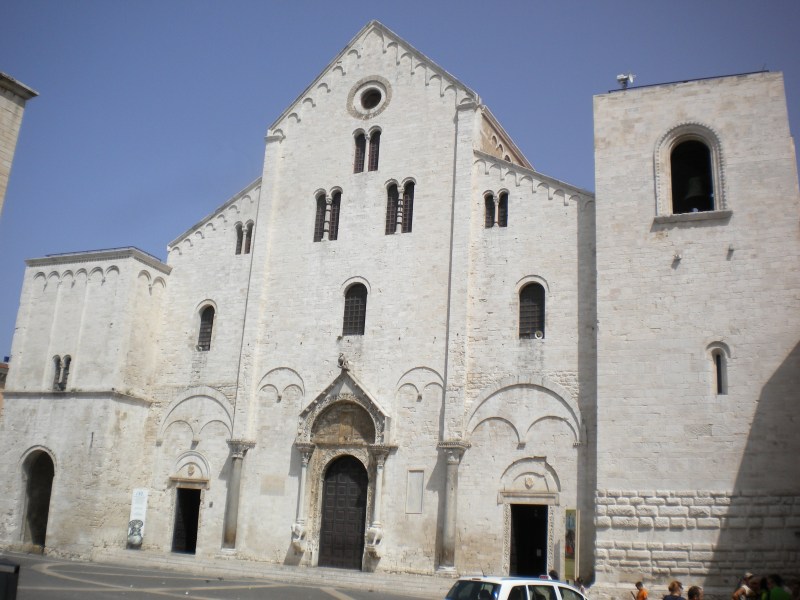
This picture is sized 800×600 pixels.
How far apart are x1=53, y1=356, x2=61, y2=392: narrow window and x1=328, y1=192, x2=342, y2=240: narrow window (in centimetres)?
994

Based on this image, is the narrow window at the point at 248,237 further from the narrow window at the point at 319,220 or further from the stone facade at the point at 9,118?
the stone facade at the point at 9,118

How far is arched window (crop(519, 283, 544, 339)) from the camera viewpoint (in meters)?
22.2

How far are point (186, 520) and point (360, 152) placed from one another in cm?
1294

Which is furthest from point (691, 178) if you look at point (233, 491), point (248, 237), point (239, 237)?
point (233, 491)

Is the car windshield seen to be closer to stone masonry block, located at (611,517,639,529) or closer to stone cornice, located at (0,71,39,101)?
stone masonry block, located at (611,517,639,529)

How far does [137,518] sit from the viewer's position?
25.6 meters

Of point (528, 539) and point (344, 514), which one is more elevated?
point (344, 514)

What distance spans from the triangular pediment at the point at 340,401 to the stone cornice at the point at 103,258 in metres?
7.91

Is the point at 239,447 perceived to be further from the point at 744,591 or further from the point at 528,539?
the point at 744,591

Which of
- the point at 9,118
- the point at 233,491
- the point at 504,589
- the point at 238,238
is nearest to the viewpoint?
the point at 504,589

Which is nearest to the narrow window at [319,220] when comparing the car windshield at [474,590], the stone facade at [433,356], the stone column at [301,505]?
the stone facade at [433,356]

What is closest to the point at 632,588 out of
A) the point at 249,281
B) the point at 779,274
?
the point at 779,274

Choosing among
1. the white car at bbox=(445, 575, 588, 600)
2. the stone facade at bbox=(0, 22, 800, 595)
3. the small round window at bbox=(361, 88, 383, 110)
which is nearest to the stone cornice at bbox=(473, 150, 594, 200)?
the stone facade at bbox=(0, 22, 800, 595)

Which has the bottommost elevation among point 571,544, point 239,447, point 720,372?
point 571,544
